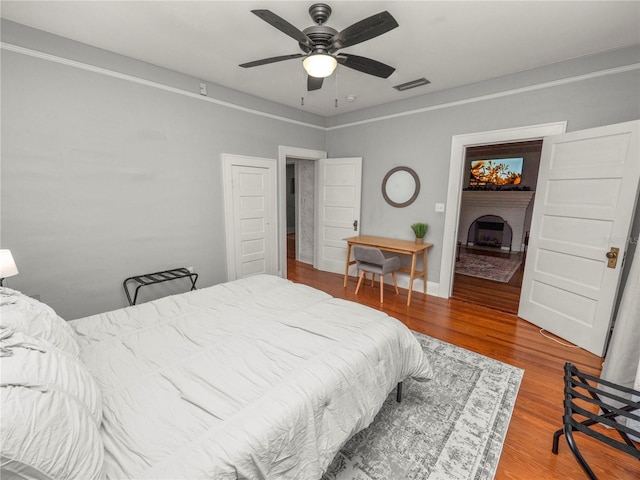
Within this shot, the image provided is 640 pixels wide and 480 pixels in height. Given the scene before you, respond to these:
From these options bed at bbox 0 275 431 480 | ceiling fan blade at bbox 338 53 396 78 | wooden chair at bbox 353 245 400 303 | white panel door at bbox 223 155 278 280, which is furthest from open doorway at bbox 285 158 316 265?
bed at bbox 0 275 431 480

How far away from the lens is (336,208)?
4773 millimetres

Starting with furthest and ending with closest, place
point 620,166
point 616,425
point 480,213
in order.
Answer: point 480,213
point 620,166
point 616,425

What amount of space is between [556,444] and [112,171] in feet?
13.1

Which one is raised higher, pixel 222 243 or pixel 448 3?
pixel 448 3

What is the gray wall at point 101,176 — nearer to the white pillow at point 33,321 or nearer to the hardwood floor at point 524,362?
the white pillow at point 33,321

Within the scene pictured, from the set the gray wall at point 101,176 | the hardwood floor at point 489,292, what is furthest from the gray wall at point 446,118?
the gray wall at point 101,176

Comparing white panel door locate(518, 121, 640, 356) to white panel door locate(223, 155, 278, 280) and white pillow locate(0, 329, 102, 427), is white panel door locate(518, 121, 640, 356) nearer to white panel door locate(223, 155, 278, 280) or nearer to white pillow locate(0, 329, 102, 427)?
white panel door locate(223, 155, 278, 280)

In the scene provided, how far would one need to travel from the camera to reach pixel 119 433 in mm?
1007

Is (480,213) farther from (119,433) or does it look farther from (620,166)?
(119,433)

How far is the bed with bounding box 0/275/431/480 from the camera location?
2.70 ft

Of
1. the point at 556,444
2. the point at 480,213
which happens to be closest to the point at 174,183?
the point at 556,444

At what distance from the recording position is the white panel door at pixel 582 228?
2301 mm

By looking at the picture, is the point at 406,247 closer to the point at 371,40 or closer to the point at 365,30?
the point at 371,40

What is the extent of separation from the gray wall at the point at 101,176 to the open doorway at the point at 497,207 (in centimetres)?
460
